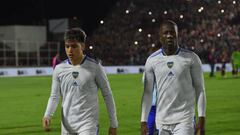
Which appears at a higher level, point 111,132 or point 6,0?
point 6,0

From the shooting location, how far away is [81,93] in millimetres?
6023

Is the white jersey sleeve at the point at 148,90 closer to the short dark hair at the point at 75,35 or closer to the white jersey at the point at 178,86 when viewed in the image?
the white jersey at the point at 178,86

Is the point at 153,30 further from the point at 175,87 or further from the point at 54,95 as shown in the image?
the point at 175,87

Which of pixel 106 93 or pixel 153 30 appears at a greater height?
pixel 153 30

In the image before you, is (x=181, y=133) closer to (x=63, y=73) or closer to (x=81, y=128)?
(x=81, y=128)

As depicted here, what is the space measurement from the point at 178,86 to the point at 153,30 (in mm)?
52004

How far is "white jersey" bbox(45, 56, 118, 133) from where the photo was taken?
5.98 meters

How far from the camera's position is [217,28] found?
54.6m

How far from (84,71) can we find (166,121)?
1.10 m

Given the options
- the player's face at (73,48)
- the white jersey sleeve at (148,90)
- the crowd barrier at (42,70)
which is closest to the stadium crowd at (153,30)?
the crowd barrier at (42,70)

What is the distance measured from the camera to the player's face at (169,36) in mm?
5969

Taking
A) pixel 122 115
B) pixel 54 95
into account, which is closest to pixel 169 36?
pixel 54 95

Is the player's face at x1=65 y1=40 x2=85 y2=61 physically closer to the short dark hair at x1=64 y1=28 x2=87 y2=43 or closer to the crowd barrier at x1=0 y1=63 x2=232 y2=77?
the short dark hair at x1=64 y1=28 x2=87 y2=43

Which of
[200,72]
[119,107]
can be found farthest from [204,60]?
[200,72]
